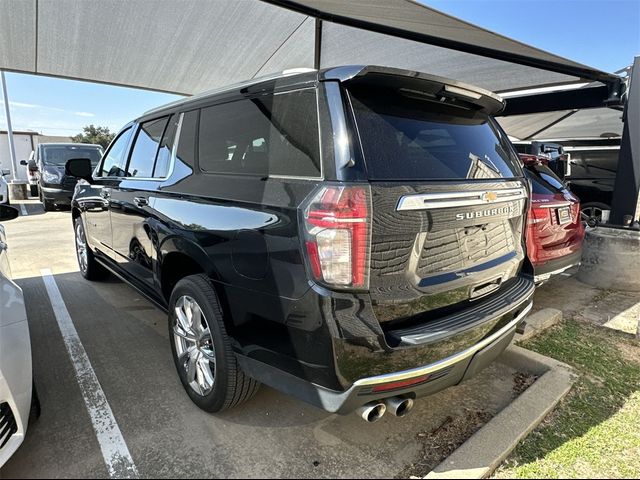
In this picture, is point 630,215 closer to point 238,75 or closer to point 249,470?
point 249,470

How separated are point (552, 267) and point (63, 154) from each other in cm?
1264

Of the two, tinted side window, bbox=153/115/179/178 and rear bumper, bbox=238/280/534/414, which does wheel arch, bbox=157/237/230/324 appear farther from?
tinted side window, bbox=153/115/179/178

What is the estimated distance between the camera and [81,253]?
209 inches

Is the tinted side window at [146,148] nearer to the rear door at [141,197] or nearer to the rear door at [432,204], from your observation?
the rear door at [141,197]

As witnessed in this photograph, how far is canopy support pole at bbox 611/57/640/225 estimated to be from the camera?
5121 millimetres

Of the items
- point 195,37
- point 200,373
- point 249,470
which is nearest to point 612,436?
point 249,470

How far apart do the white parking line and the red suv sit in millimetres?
3578

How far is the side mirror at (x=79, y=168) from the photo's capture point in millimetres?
4309

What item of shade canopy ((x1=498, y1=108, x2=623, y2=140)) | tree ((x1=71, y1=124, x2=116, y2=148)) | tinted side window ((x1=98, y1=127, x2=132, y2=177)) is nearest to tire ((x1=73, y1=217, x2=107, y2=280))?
tinted side window ((x1=98, y1=127, x2=132, y2=177))

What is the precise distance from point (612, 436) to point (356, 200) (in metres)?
2.15

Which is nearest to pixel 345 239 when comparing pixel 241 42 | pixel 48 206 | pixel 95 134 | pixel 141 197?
pixel 141 197

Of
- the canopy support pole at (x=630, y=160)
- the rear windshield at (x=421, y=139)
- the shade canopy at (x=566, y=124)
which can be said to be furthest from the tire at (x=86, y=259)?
the shade canopy at (x=566, y=124)

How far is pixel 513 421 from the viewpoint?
7.67 ft

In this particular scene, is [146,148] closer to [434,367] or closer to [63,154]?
[434,367]
